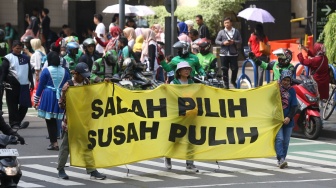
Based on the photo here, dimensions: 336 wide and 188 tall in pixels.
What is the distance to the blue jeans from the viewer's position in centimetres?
1658

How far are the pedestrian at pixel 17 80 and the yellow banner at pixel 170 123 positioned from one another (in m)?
5.43

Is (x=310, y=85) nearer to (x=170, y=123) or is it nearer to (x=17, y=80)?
(x=170, y=123)

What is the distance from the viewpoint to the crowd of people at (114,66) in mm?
16641

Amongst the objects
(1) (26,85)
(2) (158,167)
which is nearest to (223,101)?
(2) (158,167)

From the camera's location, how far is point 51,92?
58.6 ft

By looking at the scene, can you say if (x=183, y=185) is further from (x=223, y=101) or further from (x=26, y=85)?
(x=26, y=85)

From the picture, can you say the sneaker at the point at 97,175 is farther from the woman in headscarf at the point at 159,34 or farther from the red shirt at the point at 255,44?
the red shirt at the point at 255,44

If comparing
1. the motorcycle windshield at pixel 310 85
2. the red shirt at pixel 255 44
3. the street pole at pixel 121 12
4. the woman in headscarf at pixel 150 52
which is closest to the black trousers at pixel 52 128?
the motorcycle windshield at pixel 310 85

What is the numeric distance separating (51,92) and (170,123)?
257 cm

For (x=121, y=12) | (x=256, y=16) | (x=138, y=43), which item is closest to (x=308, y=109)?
(x=121, y=12)

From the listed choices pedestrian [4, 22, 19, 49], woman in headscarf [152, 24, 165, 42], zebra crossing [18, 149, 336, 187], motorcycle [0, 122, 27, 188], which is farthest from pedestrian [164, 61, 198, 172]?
pedestrian [4, 22, 19, 49]

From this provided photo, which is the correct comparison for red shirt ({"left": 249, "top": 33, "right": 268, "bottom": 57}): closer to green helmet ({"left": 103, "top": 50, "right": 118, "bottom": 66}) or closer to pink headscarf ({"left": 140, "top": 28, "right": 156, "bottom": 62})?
pink headscarf ({"left": 140, "top": 28, "right": 156, "bottom": 62})

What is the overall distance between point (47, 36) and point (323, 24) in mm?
13090

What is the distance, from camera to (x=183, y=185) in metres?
14.9
